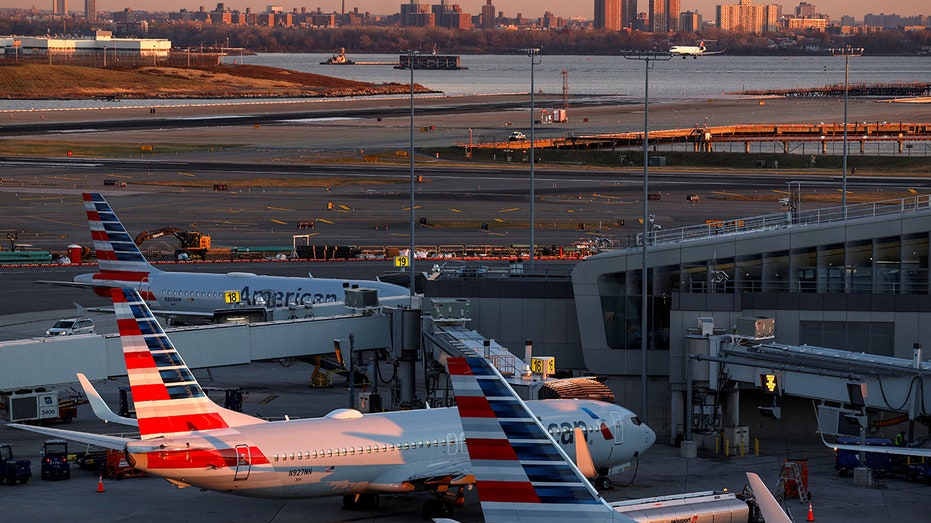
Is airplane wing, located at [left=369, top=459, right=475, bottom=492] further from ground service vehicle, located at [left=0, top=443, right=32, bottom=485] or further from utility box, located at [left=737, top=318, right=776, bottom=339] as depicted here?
utility box, located at [left=737, top=318, right=776, bottom=339]

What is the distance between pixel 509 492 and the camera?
2875cm

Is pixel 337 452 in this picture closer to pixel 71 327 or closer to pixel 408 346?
pixel 408 346

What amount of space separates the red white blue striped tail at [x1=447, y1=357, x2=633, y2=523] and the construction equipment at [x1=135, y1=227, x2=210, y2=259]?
84854mm

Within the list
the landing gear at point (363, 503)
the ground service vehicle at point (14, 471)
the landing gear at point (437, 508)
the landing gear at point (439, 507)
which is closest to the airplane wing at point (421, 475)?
the landing gear at point (439, 507)

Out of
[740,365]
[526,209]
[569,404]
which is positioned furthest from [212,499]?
[526,209]

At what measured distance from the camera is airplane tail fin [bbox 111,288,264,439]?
39719 mm

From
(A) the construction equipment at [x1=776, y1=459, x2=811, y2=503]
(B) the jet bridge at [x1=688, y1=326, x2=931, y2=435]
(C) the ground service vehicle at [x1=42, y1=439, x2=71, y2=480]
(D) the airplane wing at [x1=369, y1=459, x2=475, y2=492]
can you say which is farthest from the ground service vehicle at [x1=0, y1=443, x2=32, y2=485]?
(A) the construction equipment at [x1=776, y1=459, x2=811, y2=503]

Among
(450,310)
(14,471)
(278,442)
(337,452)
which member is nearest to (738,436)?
(450,310)

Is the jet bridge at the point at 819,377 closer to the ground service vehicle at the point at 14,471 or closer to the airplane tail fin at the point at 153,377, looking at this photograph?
the airplane tail fin at the point at 153,377

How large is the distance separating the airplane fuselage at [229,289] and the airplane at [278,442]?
1198 inches

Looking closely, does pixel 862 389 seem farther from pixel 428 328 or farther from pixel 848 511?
pixel 428 328

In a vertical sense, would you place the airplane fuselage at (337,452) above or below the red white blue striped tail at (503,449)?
below

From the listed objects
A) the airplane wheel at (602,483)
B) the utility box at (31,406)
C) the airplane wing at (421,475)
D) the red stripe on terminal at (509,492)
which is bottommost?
the airplane wheel at (602,483)

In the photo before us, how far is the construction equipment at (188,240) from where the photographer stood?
112 metres
